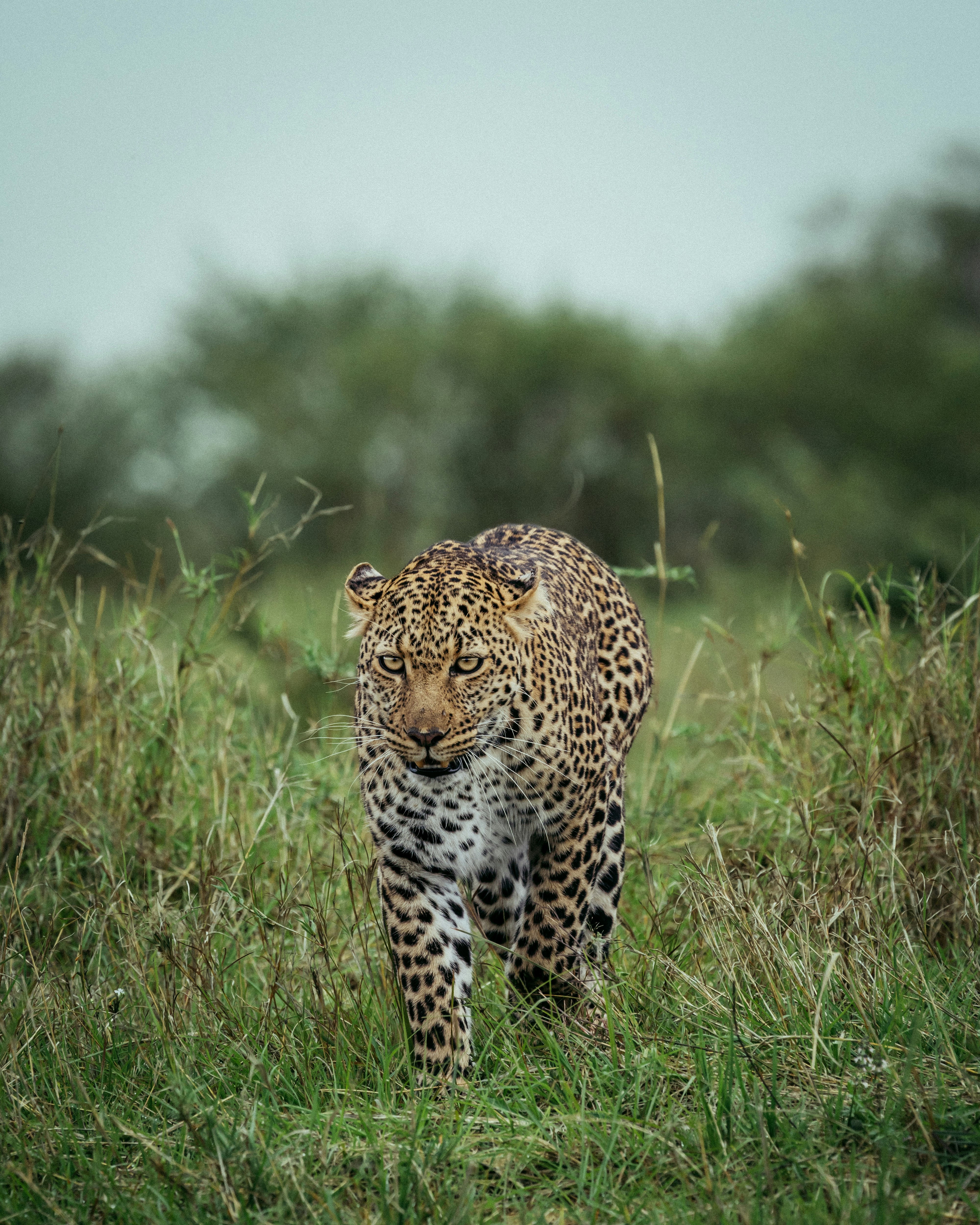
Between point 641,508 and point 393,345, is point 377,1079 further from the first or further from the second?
point 393,345

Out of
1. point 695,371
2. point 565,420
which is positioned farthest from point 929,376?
point 565,420

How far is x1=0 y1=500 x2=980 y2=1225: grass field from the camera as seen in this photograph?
3.19 m

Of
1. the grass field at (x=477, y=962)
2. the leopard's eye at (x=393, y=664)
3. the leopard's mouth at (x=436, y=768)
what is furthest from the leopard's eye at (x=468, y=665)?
the grass field at (x=477, y=962)

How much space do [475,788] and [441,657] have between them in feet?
1.57

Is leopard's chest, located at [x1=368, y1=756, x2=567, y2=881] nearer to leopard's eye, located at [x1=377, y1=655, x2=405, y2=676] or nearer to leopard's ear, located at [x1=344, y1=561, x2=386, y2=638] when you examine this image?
leopard's eye, located at [x1=377, y1=655, x2=405, y2=676]

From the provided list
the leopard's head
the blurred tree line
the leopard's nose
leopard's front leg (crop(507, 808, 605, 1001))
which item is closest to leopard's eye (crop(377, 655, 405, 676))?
the leopard's head

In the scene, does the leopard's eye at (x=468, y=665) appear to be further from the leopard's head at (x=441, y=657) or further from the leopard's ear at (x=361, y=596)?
the leopard's ear at (x=361, y=596)

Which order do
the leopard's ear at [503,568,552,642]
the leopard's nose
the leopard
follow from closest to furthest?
the leopard's nose < the leopard < the leopard's ear at [503,568,552,642]

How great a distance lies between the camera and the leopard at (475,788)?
13.8 ft

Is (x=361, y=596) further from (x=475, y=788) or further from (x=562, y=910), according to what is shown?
(x=562, y=910)

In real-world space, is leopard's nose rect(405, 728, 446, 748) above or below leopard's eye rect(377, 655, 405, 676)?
below

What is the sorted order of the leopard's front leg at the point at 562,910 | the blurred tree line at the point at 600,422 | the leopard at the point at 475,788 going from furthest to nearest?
1. the blurred tree line at the point at 600,422
2. the leopard's front leg at the point at 562,910
3. the leopard at the point at 475,788

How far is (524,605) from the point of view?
14.6ft

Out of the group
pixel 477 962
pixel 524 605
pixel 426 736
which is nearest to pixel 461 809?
pixel 426 736
